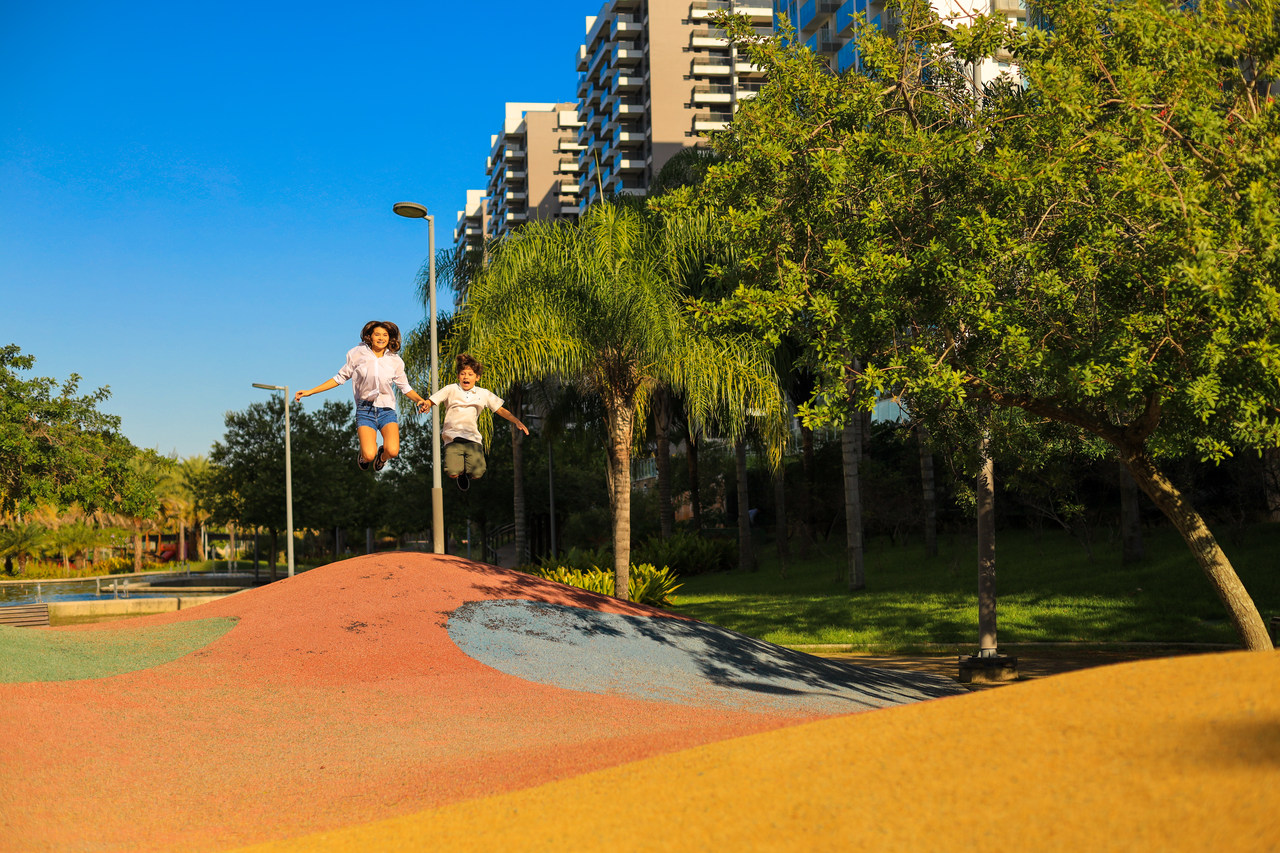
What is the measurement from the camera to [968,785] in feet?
13.5

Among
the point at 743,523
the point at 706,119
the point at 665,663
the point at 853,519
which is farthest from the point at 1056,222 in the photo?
the point at 706,119

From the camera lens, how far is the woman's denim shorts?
37.2 feet

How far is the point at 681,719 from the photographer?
8.60 meters

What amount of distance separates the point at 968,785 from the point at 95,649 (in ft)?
34.0

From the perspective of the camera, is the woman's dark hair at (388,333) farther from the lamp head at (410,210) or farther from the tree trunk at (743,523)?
the tree trunk at (743,523)

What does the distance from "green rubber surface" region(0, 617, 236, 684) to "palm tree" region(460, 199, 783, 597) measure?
6.78 metres

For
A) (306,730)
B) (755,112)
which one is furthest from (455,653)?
(755,112)

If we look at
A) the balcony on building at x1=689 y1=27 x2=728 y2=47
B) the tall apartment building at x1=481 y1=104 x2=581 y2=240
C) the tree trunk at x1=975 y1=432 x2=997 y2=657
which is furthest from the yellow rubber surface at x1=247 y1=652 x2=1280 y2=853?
the tall apartment building at x1=481 y1=104 x2=581 y2=240

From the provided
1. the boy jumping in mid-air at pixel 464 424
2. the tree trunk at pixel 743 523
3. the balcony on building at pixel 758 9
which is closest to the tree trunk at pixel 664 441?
the tree trunk at pixel 743 523

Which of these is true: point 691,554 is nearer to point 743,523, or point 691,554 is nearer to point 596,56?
point 743,523

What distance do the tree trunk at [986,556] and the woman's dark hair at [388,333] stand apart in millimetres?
7575

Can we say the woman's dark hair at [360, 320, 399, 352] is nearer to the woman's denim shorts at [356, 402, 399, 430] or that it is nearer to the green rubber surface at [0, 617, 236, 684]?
the woman's denim shorts at [356, 402, 399, 430]

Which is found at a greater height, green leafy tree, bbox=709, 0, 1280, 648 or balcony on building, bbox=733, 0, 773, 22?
balcony on building, bbox=733, 0, 773, 22

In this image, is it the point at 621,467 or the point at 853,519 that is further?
the point at 853,519
